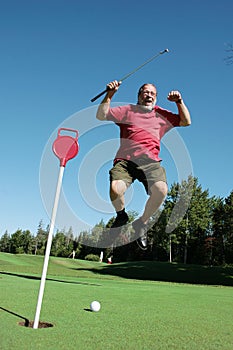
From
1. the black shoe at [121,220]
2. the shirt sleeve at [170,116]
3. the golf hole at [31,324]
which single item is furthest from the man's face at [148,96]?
the golf hole at [31,324]

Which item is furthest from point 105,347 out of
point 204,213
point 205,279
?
point 204,213

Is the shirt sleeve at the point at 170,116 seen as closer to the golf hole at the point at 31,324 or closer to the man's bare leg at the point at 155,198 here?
the man's bare leg at the point at 155,198

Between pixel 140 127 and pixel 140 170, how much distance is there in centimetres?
62

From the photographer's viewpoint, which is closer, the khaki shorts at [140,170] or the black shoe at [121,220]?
the khaki shorts at [140,170]

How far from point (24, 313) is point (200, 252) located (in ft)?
159

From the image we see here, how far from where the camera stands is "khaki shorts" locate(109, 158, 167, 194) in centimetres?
492

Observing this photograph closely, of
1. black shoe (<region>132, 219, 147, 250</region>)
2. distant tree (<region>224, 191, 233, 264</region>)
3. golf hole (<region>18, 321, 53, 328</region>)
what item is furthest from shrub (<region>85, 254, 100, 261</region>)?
golf hole (<region>18, 321, 53, 328</region>)

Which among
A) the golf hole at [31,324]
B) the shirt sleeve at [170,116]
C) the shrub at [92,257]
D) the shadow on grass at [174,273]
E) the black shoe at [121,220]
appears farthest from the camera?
the shrub at [92,257]

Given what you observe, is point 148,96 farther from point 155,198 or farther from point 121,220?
point 121,220

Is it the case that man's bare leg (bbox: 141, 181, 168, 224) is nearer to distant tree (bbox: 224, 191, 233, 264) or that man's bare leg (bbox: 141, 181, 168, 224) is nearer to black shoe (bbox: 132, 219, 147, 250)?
black shoe (bbox: 132, 219, 147, 250)

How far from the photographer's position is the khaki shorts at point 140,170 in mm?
4922

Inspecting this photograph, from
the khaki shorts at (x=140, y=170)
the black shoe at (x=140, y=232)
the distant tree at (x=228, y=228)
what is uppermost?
the distant tree at (x=228, y=228)

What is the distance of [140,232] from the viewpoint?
17.0 feet

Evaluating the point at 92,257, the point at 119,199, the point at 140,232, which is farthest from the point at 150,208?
the point at 92,257
